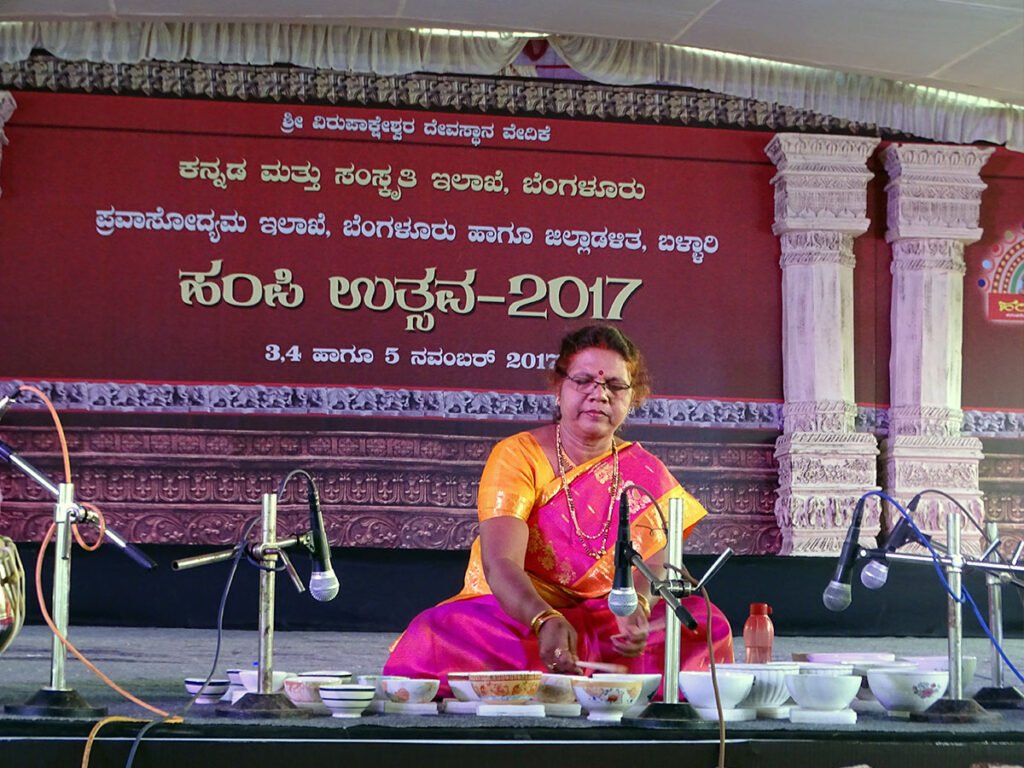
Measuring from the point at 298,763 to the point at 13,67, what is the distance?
18.1 ft

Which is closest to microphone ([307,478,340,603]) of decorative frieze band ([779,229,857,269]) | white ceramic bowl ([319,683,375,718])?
white ceramic bowl ([319,683,375,718])

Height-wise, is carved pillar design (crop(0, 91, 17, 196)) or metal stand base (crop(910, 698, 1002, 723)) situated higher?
carved pillar design (crop(0, 91, 17, 196))

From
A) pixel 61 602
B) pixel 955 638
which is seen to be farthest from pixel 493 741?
pixel 955 638

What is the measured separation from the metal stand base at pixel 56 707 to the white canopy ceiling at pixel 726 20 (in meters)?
4.66

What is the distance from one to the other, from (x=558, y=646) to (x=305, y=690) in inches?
31.6

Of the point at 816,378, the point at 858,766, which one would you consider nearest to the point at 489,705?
the point at 858,766

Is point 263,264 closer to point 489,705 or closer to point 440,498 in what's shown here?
point 440,498

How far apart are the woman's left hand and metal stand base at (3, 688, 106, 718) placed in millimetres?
1113

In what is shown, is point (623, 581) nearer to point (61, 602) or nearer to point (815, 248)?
point (61, 602)

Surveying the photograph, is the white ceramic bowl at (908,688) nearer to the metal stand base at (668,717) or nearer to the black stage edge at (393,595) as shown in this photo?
the metal stand base at (668,717)

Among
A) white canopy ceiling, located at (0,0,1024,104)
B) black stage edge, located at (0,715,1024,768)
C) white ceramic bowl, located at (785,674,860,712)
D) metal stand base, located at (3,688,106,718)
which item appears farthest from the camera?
white canopy ceiling, located at (0,0,1024,104)

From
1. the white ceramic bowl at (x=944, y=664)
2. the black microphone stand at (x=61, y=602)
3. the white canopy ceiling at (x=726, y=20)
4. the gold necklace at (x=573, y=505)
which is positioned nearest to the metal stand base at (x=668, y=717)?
the white ceramic bowl at (x=944, y=664)

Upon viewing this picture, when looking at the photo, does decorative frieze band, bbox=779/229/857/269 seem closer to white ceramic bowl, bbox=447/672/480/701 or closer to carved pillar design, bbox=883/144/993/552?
carved pillar design, bbox=883/144/993/552

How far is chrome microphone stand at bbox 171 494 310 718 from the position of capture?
176 centimetres
